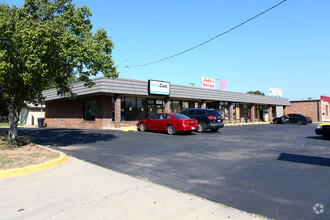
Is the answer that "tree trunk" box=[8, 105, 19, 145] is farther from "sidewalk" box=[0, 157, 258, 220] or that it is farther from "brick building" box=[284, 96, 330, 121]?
"brick building" box=[284, 96, 330, 121]

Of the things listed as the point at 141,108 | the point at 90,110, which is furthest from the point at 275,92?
the point at 90,110

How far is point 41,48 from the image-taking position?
812 centimetres

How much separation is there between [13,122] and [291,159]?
435 inches

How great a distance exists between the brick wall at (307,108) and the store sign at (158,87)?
1394 inches

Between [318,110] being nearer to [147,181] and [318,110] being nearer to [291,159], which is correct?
[291,159]

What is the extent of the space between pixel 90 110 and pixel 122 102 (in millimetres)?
3695

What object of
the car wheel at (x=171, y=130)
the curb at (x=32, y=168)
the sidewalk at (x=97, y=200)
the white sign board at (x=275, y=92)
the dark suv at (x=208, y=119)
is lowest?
the sidewalk at (x=97, y=200)

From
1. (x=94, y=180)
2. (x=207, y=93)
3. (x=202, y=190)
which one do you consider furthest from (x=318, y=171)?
(x=207, y=93)

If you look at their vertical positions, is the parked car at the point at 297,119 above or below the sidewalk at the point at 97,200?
above

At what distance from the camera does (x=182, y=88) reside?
26203 millimetres

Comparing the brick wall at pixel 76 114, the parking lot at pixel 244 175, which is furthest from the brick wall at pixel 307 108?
the parking lot at pixel 244 175

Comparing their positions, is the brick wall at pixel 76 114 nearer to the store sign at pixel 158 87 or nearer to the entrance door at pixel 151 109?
the store sign at pixel 158 87

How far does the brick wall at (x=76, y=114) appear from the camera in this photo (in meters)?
21.7

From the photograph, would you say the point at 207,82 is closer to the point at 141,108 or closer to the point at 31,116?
the point at 141,108
